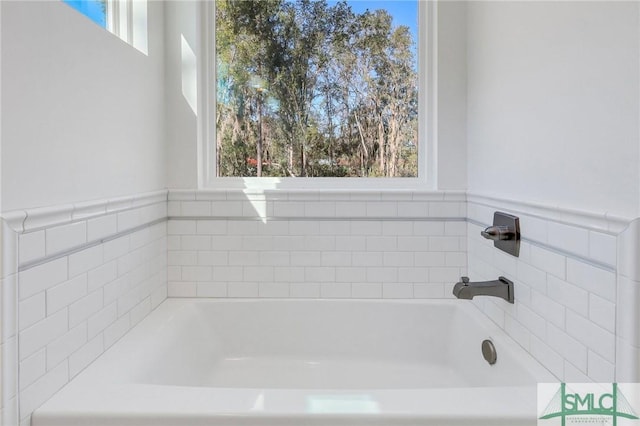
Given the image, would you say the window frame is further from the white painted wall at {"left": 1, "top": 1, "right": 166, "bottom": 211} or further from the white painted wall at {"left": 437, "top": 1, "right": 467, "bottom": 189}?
the white painted wall at {"left": 1, "top": 1, "right": 166, "bottom": 211}

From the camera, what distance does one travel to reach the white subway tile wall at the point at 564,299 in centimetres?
112

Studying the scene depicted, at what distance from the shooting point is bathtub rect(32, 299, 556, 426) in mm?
1119

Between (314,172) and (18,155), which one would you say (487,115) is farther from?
(18,155)

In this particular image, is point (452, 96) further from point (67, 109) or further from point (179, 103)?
point (67, 109)

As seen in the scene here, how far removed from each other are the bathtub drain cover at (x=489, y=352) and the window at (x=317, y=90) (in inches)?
36.1

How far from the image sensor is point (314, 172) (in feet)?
7.80

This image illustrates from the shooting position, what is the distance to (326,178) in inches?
93.2

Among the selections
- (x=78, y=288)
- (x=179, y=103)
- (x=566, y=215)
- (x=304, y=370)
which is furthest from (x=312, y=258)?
(x=566, y=215)

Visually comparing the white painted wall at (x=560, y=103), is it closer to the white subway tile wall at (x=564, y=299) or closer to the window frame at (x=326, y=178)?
the white subway tile wall at (x=564, y=299)

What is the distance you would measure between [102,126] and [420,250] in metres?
1.49

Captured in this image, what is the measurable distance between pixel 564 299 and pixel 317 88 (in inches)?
61.0

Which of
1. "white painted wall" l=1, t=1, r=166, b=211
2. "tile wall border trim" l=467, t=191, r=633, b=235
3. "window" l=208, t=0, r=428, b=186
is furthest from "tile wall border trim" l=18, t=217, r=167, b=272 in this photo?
"tile wall border trim" l=467, t=191, r=633, b=235

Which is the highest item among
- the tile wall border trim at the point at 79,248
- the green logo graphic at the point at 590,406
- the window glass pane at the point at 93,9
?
the window glass pane at the point at 93,9

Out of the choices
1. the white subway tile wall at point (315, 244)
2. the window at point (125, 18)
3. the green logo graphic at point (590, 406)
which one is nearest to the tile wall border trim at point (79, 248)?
the white subway tile wall at point (315, 244)
